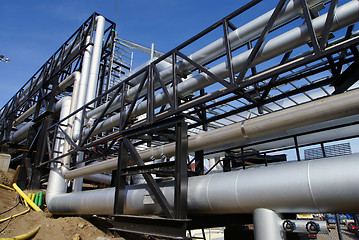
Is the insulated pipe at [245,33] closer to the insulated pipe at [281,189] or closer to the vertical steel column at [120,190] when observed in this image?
the vertical steel column at [120,190]

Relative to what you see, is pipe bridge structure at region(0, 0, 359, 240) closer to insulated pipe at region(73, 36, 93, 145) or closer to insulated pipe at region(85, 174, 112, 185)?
insulated pipe at region(73, 36, 93, 145)

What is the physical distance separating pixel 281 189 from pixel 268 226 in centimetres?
60

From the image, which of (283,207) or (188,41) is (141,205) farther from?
(188,41)

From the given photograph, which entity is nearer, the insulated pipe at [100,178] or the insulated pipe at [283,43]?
the insulated pipe at [283,43]

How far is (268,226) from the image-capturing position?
147 inches

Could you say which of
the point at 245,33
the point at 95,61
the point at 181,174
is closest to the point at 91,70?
the point at 95,61

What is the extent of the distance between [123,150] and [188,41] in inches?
124

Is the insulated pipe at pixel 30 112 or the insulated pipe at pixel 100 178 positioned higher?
the insulated pipe at pixel 30 112

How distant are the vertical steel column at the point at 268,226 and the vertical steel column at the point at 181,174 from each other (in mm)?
1318

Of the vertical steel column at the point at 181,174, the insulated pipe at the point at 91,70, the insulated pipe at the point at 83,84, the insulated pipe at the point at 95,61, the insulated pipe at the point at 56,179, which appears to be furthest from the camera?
the insulated pipe at the point at 95,61

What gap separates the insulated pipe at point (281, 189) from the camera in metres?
3.24

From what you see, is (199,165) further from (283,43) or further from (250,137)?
(283,43)

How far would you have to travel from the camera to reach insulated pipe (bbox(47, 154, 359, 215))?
3.24 m

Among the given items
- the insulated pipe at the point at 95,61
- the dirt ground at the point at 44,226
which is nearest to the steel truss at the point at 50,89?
the insulated pipe at the point at 95,61
